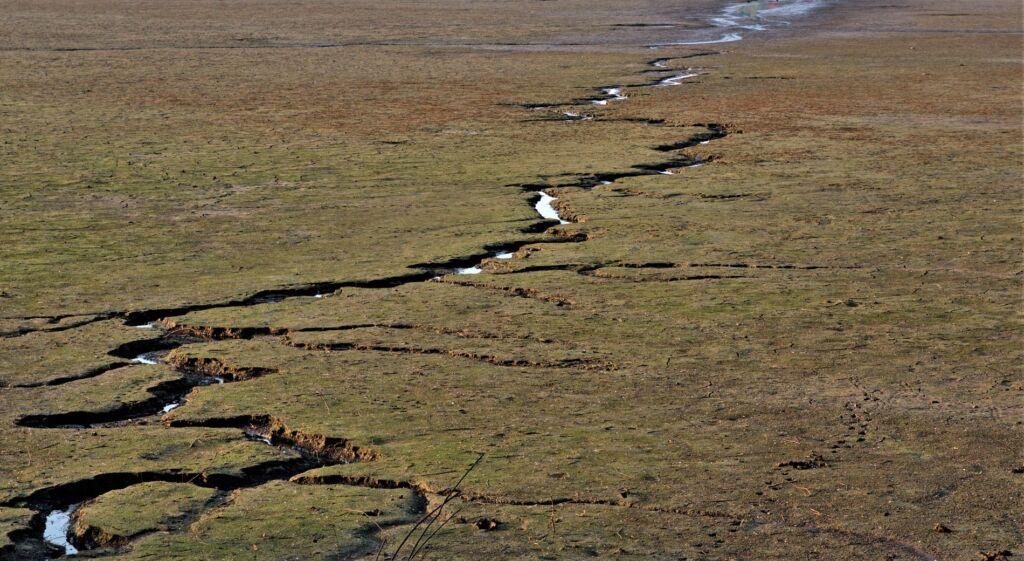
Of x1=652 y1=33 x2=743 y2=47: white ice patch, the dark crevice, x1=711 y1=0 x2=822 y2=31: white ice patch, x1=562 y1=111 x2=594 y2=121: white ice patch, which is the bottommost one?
x1=711 y1=0 x2=822 y2=31: white ice patch

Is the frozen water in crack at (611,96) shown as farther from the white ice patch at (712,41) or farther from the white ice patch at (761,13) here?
the white ice patch at (761,13)

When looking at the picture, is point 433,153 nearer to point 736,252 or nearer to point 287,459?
point 736,252

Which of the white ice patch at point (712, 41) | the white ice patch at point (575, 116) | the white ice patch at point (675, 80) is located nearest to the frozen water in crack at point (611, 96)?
the white ice patch at point (675, 80)

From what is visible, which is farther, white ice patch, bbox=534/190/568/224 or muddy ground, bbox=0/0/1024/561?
white ice patch, bbox=534/190/568/224

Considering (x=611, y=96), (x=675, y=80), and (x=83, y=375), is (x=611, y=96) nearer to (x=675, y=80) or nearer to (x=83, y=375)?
(x=675, y=80)

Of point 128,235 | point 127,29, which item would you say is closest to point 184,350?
point 128,235

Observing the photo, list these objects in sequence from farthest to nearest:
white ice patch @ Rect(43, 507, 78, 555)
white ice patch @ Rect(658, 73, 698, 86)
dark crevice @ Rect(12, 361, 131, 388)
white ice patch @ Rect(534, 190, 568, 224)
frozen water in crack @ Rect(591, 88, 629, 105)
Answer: white ice patch @ Rect(658, 73, 698, 86) → frozen water in crack @ Rect(591, 88, 629, 105) → white ice patch @ Rect(534, 190, 568, 224) → dark crevice @ Rect(12, 361, 131, 388) → white ice patch @ Rect(43, 507, 78, 555)

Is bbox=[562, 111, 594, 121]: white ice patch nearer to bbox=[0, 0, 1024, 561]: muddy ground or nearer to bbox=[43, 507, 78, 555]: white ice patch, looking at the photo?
bbox=[0, 0, 1024, 561]: muddy ground

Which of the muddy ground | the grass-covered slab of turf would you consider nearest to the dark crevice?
the muddy ground

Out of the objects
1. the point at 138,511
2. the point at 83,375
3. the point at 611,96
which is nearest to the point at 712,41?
the point at 611,96
